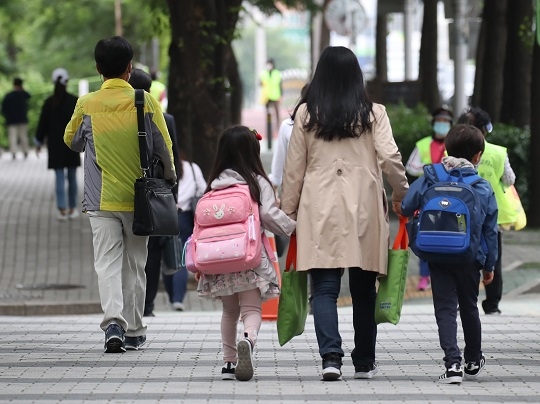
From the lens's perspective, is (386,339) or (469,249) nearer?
(469,249)

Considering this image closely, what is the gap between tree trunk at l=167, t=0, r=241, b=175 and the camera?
57.0 ft

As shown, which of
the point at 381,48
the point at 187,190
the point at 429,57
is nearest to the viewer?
the point at 187,190

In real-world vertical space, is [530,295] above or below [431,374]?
below

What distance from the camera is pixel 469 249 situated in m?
7.70

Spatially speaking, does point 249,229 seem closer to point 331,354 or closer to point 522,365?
point 331,354

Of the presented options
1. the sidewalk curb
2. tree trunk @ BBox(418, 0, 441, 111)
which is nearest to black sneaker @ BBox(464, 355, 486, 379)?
the sidewalk curb

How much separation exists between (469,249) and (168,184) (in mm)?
2170

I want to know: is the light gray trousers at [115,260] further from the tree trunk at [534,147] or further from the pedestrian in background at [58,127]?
the tree trunk at [534,147]

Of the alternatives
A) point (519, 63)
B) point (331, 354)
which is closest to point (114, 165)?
point (331, 354)

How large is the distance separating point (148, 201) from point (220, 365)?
1005 millimetres

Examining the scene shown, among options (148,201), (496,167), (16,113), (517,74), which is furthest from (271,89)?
(148,201)

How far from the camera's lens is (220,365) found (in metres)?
8.70

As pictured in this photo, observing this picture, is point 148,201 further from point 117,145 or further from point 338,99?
point 338,99

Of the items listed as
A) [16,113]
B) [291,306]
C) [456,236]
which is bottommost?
[16,113]
